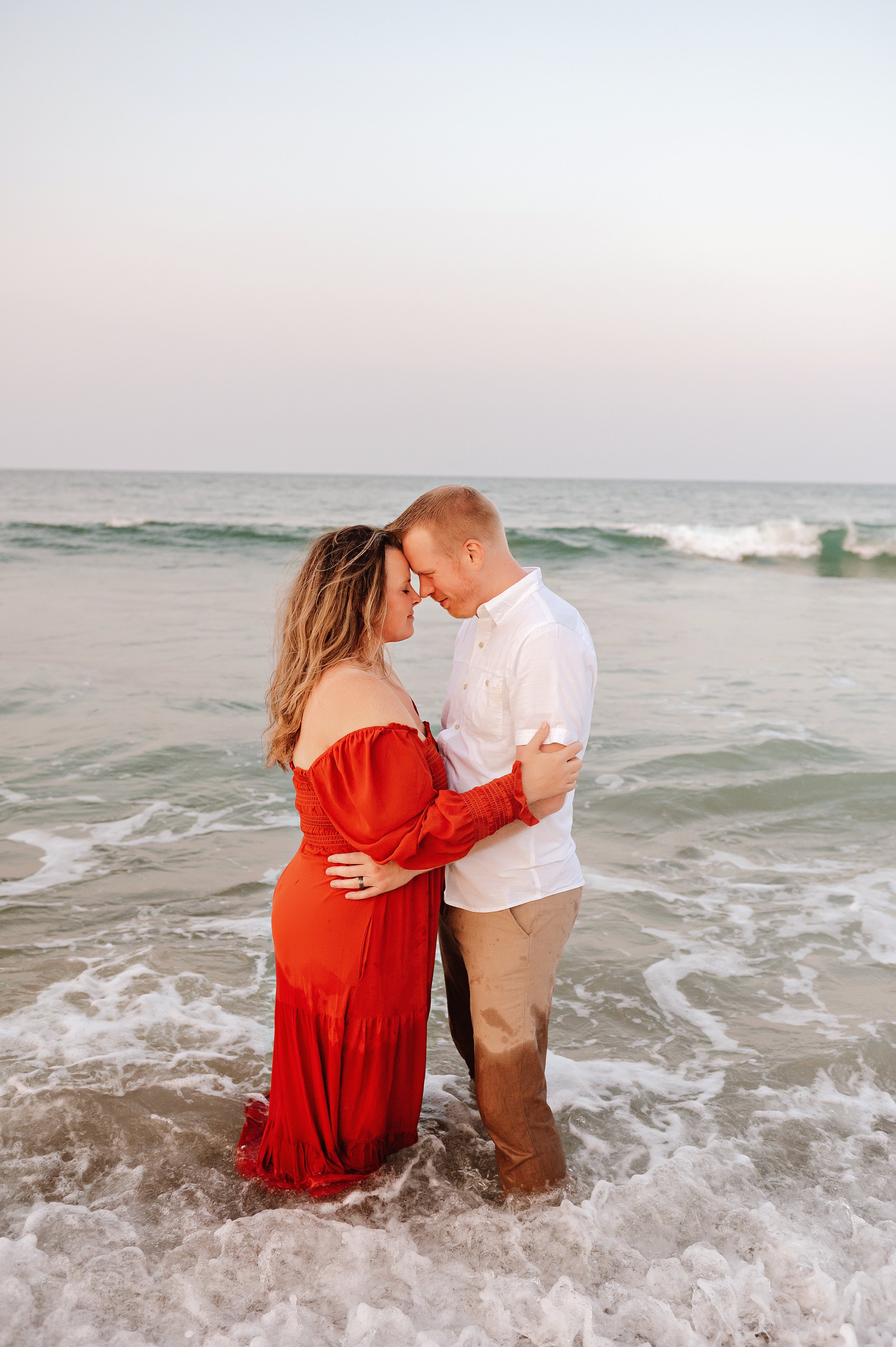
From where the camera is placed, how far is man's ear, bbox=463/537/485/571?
9.37ft

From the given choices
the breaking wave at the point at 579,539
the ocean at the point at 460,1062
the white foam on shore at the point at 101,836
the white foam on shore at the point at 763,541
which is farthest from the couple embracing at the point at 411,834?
the white foam on shore at the point at 763,541

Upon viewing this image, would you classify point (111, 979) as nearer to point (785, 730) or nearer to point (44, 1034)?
point (44, 1034)

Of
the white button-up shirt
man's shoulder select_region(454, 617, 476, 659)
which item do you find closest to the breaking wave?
man's shoulder select_region(454, 617, 476, 659)

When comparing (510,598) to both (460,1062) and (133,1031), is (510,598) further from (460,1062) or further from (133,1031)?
(133,1031)

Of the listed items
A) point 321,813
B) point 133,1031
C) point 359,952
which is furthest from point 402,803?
point 133,1031

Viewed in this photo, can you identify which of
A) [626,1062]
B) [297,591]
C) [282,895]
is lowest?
[626,1062]

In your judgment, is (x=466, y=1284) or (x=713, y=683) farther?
(x=713, y=683)

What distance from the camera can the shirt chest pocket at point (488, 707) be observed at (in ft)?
9.31

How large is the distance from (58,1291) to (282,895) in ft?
4.04

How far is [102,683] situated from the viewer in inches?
396

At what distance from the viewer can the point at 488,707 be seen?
2873 millimetres

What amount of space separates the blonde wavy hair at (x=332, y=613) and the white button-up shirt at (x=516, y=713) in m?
0.32

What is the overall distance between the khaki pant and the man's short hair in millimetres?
A: 1111

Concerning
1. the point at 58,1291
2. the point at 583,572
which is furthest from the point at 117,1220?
the point at 583,572
